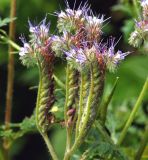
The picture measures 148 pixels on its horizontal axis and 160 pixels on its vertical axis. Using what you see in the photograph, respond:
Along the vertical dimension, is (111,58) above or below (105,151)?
above

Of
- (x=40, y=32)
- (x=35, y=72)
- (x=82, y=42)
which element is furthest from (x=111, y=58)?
(x=35, y=72)

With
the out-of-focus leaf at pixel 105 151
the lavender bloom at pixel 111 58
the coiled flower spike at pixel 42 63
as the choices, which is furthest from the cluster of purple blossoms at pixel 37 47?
the out-of-focus leaf at pixel 105 151

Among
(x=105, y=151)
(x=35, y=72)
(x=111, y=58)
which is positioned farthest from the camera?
(x=35, y=72)

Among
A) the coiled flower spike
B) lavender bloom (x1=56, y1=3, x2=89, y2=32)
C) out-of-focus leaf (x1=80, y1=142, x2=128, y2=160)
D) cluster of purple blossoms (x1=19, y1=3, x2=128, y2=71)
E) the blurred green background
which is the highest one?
lavender bloom (x1=56, y1=3, x2=89, y2=32)

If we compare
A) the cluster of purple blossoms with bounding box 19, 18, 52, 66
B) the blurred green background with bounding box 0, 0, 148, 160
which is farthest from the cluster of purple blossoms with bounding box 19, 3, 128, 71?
the blurred green background with bounding box 0, 0, 148, 160

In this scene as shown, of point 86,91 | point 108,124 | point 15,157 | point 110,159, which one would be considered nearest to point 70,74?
point 86,91

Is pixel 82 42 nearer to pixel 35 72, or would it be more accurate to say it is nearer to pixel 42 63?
pixel 42 63

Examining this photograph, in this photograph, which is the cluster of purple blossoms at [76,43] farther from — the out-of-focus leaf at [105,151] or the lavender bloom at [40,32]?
the out-of-focus leaf at [105,151]

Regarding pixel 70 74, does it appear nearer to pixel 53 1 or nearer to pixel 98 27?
pixel 98 27

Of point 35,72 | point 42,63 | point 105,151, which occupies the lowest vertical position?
point 35,72

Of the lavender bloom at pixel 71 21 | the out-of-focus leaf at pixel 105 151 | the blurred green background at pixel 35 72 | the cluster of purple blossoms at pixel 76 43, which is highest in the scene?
the lavender bloom at pixel 71 21

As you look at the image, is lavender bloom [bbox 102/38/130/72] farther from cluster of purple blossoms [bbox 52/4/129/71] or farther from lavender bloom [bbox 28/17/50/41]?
lavender bloom [bbox 28/17/50/41]
